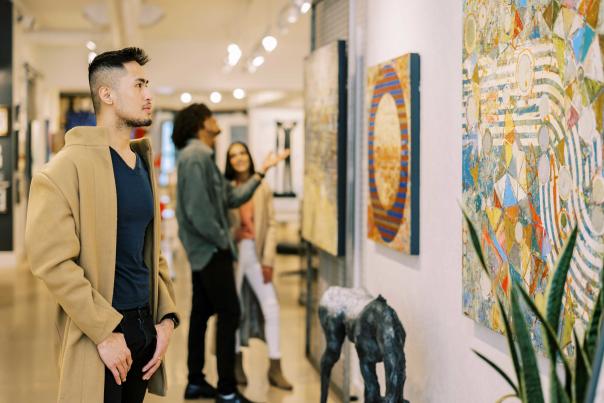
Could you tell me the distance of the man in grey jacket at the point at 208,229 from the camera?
4.68 meters

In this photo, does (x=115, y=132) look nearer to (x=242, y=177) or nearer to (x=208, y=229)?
(x=208, y=229)

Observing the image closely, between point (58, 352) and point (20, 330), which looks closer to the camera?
point (58, 352)

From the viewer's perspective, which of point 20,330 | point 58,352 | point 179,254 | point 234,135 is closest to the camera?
point 58,352

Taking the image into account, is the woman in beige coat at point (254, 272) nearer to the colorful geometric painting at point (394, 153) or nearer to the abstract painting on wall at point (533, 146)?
the colorful geometric painting at point (394, 153)

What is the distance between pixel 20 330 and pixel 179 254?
570 cm

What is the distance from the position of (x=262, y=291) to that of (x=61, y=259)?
3.12m

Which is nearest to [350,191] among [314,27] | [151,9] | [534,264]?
[314,27]

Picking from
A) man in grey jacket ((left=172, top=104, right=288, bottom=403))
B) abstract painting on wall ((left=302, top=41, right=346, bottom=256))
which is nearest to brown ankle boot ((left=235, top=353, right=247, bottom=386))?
man in grey jacket ((left=172, top=104, right=288, bottom=403))

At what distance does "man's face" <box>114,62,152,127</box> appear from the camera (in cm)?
244

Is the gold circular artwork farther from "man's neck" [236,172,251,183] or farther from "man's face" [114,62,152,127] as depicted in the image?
"man's face" [114,62,152,127]

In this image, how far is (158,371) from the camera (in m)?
2.63

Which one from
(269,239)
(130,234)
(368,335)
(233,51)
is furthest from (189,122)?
(233,51)

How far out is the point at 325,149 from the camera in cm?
508

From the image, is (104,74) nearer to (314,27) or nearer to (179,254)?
(314,27)
